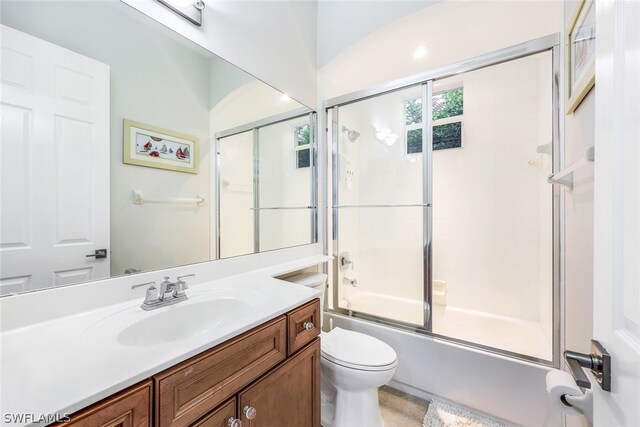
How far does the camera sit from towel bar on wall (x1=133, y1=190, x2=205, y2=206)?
3.45 ft

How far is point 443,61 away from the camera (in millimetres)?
2059

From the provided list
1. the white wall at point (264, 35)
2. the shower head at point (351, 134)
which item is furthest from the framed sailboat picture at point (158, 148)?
the shower head at point (351, 134)

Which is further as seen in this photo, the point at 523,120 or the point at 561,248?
the point at 523,120

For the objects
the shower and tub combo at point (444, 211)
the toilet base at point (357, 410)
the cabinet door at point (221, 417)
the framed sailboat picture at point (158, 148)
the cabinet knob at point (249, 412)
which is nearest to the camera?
the cabinet door at point (221, 417)

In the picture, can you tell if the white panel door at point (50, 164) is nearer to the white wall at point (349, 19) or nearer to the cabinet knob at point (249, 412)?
the cabinet knob at point (249, 412)

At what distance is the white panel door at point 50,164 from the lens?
75cm

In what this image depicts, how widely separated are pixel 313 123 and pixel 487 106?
63.6 inches

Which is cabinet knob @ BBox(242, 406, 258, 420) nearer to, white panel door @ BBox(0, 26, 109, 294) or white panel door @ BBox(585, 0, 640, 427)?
white panel door @ BBox(0, 26, 109, 294)

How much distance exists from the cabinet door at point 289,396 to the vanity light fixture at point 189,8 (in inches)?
60.8

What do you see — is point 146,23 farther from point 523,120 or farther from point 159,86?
point 523,120

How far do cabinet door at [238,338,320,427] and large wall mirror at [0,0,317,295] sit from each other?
0.66 metres

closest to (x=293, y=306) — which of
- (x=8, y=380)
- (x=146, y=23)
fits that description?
(x=8, y=380)

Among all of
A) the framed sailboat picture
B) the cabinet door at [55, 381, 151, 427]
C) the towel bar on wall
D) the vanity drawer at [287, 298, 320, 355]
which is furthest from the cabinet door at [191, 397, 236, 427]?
the framed sailboat picture

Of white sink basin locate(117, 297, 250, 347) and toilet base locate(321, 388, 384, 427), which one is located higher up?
white sink basin locate(117, 297, 250, 347)
